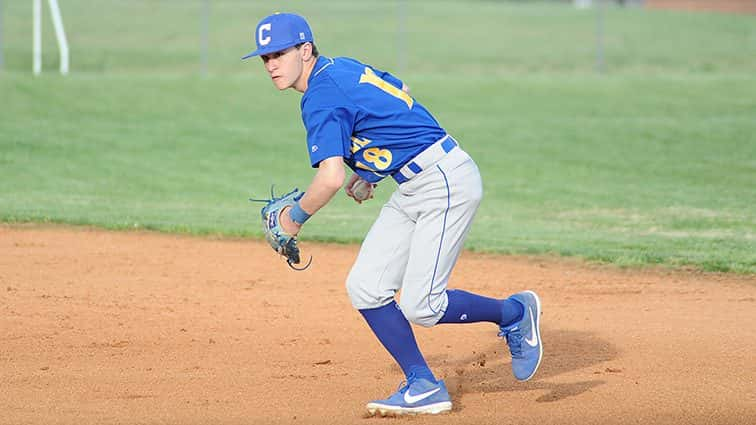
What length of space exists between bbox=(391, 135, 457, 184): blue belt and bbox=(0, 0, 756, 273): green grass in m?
5.06

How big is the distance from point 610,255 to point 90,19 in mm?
30778

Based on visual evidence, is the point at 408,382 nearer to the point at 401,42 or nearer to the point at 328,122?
the point at 328,122

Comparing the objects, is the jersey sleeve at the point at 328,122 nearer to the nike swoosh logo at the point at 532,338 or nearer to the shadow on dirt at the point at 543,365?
the nike swoosh logo at the point at 532,338

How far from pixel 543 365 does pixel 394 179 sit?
74.2 inches

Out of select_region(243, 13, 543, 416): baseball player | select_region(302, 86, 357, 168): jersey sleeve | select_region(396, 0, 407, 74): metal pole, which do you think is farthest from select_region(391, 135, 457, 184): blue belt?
select_region(396, 0, 407, 74): metal pole

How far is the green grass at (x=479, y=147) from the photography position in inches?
472

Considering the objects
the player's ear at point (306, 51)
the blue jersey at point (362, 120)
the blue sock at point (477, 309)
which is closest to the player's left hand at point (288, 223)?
the blue jersey at point (362, 120)

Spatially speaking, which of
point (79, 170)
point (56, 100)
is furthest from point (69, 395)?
point (56, 100)

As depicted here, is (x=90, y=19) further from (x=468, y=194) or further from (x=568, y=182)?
(x=468, y=194)

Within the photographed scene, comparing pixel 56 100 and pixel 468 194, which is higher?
pixel 468 194

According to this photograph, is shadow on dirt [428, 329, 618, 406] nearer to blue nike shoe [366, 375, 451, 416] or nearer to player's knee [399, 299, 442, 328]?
blue nike shoe [366, 375, 451, 416]

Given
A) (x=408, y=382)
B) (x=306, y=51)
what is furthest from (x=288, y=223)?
(x=408, y=382)

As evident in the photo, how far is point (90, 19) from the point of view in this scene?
37.9 metres

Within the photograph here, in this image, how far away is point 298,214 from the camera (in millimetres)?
5355
